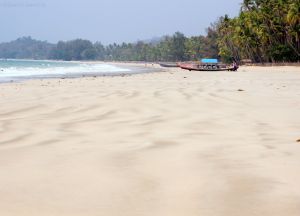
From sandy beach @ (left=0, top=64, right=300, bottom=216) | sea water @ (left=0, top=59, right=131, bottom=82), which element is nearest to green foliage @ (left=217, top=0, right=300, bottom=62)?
sea water @ (left=0, top=59, right=131, bottom=82)

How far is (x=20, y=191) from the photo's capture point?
7.29 ft

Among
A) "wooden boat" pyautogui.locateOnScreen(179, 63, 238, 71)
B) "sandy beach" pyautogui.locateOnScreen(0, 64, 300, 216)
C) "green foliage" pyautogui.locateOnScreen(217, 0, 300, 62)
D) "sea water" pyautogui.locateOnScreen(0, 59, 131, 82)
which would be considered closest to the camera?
"sandy beach" pyautogui.locateOnScreen(0, 64, 300, 216)

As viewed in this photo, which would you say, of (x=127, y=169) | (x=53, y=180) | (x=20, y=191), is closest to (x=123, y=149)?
(x=127, y=169)

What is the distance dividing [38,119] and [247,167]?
3.05m

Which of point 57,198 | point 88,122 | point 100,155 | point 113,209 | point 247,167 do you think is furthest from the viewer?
point 88,122

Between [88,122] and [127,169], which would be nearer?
[127,169]

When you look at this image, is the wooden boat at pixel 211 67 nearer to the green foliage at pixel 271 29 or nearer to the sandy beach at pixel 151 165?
the green foliage at pixel 271 29

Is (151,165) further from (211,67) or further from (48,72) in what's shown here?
(211,67)

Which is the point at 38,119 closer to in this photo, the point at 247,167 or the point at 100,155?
→ the point at 100,155

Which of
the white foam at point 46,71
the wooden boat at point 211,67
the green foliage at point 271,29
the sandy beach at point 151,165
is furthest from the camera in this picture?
the green foliage at point 271,29

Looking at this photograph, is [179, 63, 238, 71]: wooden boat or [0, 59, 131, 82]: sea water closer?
[0, 59, 131, 82]: sea water

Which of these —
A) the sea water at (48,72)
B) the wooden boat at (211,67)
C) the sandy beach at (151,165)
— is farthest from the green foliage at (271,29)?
the sandy beach at (151,165)

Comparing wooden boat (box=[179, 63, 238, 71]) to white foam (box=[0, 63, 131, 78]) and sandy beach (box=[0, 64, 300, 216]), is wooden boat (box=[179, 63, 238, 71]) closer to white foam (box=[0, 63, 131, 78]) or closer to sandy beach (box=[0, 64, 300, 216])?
white foam (box=[0, 63, 131, 78])

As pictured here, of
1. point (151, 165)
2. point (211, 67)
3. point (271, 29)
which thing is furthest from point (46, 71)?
point (151, 165)
